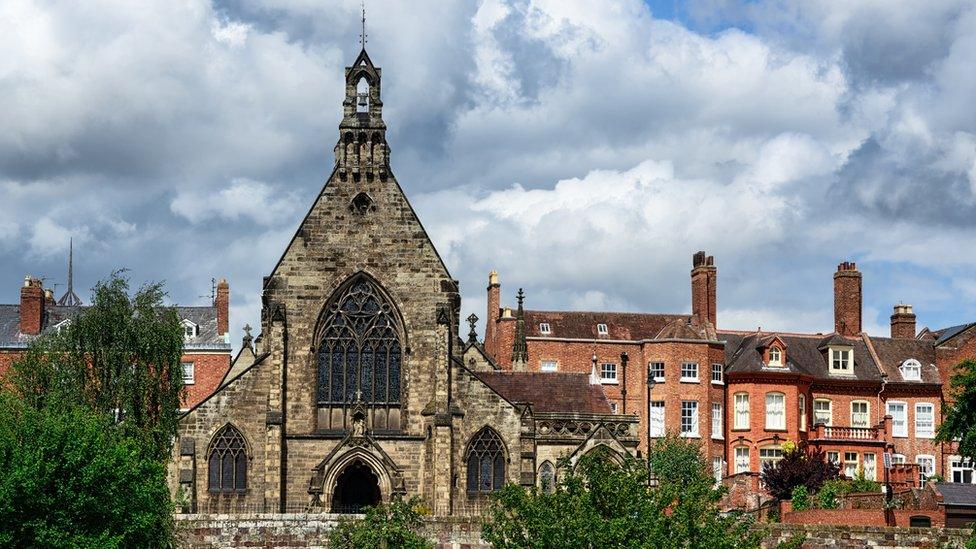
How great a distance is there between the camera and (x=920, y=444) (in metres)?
88.1

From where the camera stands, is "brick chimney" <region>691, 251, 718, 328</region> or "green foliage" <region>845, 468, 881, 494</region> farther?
"brick chimney" <region>691, 251, 718, 328</region>

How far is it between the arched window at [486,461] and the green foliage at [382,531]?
11865 millimetres

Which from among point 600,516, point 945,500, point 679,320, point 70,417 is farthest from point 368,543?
point 679,320

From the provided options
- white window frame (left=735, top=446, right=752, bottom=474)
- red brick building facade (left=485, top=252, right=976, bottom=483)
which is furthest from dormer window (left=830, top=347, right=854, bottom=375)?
white window frame (left=735, top=446, right=752, bottom=474)

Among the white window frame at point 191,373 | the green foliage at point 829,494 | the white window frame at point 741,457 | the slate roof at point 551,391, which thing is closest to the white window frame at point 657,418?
the white window frame at point 741,457

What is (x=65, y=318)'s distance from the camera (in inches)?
3615

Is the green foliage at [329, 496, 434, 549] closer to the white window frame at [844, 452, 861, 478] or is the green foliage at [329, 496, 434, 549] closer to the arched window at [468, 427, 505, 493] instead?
the arched window at [468, 427, 505, 493]

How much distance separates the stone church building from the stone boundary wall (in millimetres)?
9613

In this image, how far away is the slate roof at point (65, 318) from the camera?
91688mm

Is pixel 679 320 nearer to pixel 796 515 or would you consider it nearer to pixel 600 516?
pixel 796 515

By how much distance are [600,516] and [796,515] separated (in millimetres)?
16317

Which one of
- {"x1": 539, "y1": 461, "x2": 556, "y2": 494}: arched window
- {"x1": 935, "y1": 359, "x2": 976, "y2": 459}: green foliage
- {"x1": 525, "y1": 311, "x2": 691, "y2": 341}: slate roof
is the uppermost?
{"x1": 525, "y1": 311, "x2": 691, "y2": 341}: slate roof

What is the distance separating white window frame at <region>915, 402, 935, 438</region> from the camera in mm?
88312

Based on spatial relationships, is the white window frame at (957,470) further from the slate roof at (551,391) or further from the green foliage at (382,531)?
the green foliage at (382,531)
